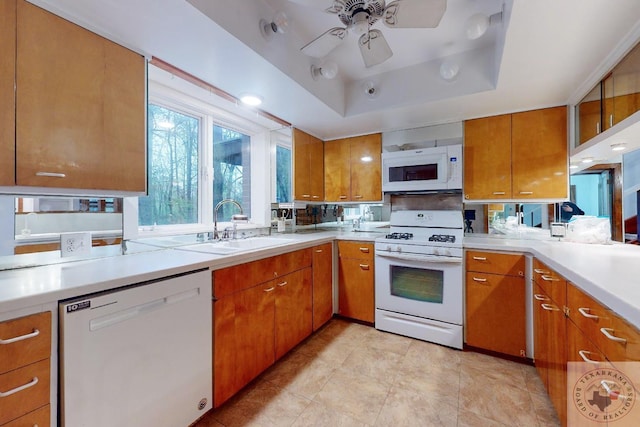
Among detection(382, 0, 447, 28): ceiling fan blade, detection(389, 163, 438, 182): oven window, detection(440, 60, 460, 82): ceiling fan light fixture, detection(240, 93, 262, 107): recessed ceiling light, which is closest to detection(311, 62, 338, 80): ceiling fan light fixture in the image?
detection(240, 93, 262, 107): recessed ceiling light

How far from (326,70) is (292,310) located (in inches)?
72.7

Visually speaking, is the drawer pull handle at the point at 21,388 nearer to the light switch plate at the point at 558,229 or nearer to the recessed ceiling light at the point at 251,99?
the recessed ceiling light at the point at 251,99

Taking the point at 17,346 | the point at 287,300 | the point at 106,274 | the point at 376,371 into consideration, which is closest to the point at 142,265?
the point at 106,274

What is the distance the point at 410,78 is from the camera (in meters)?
2.23

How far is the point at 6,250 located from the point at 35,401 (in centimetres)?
73

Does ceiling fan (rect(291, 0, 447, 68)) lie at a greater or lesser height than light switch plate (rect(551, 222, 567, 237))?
greater

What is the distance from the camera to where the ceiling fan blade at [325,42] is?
55.1 inches

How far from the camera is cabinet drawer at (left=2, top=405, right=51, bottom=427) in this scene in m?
0.82

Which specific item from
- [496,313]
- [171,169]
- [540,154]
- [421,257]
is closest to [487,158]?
[540,154]

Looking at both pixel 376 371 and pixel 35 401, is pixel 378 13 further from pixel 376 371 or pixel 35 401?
pixel 376 371

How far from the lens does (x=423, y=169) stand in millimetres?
2562

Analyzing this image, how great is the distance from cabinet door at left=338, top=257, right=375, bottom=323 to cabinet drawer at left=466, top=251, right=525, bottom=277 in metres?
0.86

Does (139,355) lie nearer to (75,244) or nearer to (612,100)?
(75,244)

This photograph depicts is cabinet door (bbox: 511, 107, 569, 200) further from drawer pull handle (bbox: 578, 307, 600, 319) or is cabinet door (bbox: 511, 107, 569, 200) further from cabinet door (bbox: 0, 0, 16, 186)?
cabinet door (bbox: 0, 0, 16, 186)
